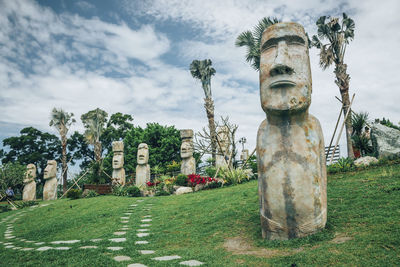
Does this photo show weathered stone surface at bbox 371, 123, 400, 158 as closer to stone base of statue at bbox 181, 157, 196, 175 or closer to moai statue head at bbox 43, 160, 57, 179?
stone base of statue at bbox 181, 157, 196, 175

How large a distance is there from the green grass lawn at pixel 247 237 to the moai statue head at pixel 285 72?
6.99 feet

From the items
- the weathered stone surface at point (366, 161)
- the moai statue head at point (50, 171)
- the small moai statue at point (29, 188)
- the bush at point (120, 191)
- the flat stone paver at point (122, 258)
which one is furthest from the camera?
the small moai statue at point (29, 188)

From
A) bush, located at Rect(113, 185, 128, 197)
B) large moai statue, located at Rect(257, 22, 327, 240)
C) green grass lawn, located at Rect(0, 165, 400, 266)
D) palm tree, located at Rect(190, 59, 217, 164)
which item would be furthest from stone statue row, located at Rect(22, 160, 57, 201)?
large moai statue, located at Rect(257, 22, 327, 240)

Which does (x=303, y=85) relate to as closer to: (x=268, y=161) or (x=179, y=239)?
(x=268, y=161)

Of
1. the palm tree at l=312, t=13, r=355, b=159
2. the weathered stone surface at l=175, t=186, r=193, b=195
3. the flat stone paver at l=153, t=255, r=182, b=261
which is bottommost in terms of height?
the flat stone paver at l=153, t=255, r=182, b=261

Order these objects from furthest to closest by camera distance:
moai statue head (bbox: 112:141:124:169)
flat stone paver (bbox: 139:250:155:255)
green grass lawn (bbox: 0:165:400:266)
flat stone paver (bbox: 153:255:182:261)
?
Answer: moai statue head (bbox: 112:141:124:169) < flat stone paver (bbox: 139:250:155:255) < flat stone paver (bbox: 153:255:182:261) < green grass lawn (bbox: 0:165:400:266)

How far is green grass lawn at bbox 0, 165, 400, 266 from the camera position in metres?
3.76

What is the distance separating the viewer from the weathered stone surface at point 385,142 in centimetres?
1145

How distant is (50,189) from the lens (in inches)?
848

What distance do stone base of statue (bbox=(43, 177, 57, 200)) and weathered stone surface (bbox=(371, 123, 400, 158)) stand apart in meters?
21.2

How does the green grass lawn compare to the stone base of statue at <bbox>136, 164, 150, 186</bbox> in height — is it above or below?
below

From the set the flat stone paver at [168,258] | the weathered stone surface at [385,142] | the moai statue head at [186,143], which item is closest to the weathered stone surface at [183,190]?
the moai statue head at [186,143]

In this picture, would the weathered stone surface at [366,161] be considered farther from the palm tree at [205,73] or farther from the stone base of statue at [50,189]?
the stone base of statue at [50,189]

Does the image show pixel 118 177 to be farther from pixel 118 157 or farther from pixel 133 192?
pixel 133 192
